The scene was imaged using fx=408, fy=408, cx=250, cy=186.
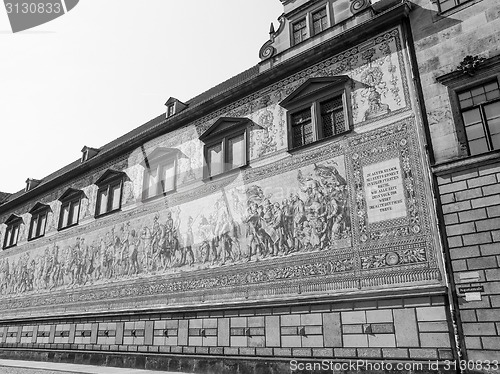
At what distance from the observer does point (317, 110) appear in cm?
1042

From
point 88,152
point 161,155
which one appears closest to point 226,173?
point 161,155

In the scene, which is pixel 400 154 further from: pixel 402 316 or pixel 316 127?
pixel 402 316

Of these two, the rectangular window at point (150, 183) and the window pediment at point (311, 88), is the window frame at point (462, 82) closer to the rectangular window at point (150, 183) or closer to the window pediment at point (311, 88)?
the window pediment at point (311, 88)

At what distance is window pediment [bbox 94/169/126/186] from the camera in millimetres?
15708

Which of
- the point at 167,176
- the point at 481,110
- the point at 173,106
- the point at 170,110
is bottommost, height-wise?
the point at 481,110

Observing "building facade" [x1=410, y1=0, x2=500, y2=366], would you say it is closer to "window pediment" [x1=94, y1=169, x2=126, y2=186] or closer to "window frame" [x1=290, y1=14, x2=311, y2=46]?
"window frame" [x1=290, y1=14, x2=311, y2=46]

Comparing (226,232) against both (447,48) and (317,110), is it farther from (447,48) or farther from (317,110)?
(447,48)

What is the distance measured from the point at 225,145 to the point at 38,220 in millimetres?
12255

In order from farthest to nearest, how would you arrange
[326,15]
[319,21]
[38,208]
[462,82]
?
[38,208] < [319,21] < [326,15] < [462,82]

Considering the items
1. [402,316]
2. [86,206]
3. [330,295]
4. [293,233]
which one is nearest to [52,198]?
[86,206]

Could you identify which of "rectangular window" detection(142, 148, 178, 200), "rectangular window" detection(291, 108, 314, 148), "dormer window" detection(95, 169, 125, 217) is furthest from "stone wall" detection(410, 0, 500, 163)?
"dormer window" detection(95, 169, 125, 217)

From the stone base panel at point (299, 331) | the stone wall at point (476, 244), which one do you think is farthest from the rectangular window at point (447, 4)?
the stone base panel at point (299, 331)

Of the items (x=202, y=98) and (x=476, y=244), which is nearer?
(x=476, y=244)

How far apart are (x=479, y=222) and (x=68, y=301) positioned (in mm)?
14234
